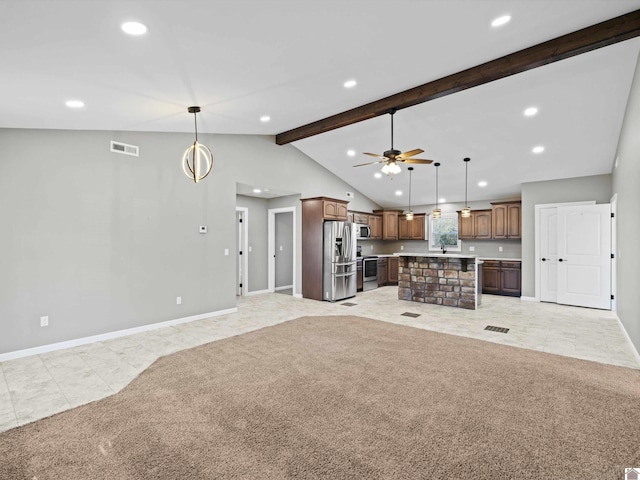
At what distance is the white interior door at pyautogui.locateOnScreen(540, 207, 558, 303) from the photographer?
6879 millimetres

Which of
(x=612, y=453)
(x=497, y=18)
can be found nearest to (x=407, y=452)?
(x=612, y=453)

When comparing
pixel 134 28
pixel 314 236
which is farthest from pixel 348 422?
pixel 314 236

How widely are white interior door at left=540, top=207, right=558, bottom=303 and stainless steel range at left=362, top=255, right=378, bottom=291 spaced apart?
3.86 m

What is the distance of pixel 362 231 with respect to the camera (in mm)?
8992

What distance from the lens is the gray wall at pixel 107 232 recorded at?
3.73 metres

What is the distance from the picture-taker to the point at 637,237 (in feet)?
11.5

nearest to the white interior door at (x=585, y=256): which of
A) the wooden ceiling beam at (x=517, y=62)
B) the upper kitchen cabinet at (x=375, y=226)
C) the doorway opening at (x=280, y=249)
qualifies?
the wooden ceiling beam at (x=517, y=62)

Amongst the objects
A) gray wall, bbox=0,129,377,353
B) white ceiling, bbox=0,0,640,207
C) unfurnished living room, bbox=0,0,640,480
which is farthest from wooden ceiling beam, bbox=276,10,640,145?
gray wall, bbox=0,129,377,353

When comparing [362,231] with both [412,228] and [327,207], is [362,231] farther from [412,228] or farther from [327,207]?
[327,207]

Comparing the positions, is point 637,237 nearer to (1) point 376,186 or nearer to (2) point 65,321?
(1) point 376,186

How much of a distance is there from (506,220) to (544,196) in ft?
3.33

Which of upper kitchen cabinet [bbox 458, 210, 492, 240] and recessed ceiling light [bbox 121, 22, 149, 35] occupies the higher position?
recessed ceiling light [bbox 121, 22, 149, 35]

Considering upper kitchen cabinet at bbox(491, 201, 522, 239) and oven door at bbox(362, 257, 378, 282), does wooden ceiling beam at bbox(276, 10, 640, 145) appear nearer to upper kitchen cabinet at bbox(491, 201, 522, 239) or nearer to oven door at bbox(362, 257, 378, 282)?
oven door at bbox(362, 257, 378, 282)

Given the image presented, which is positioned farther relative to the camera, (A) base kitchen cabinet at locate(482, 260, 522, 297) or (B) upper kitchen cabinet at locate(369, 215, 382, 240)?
(B) upper kitchen cabinet at locate(369, 215, 382, 240)
